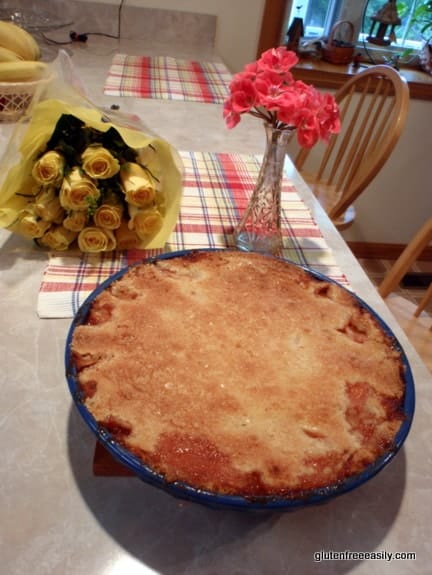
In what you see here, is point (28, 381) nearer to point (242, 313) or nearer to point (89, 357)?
point (89, 357)

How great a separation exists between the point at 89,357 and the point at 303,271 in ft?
1.08

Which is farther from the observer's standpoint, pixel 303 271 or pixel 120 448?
pixel 303 271

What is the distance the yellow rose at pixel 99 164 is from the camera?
2.28 feet

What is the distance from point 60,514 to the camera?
17.6 inches

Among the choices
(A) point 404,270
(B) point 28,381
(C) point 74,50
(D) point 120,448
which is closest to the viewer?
(D) point 120,448

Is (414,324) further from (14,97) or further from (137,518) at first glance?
(14,97)

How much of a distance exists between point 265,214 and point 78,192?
321mm

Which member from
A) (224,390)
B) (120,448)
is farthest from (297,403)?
(120,448)

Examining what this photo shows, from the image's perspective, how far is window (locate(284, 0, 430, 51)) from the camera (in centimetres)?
231

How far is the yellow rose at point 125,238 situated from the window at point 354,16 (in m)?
1.91

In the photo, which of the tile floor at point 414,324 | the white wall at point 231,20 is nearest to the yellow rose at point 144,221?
the tile floor at point 414,324

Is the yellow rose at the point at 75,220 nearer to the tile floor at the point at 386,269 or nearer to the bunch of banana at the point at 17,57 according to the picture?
the bunch of banana at the point at 17,57

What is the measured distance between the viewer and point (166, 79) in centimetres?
165

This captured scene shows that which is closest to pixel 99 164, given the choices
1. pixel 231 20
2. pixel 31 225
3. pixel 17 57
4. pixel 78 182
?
pixel 78 182
